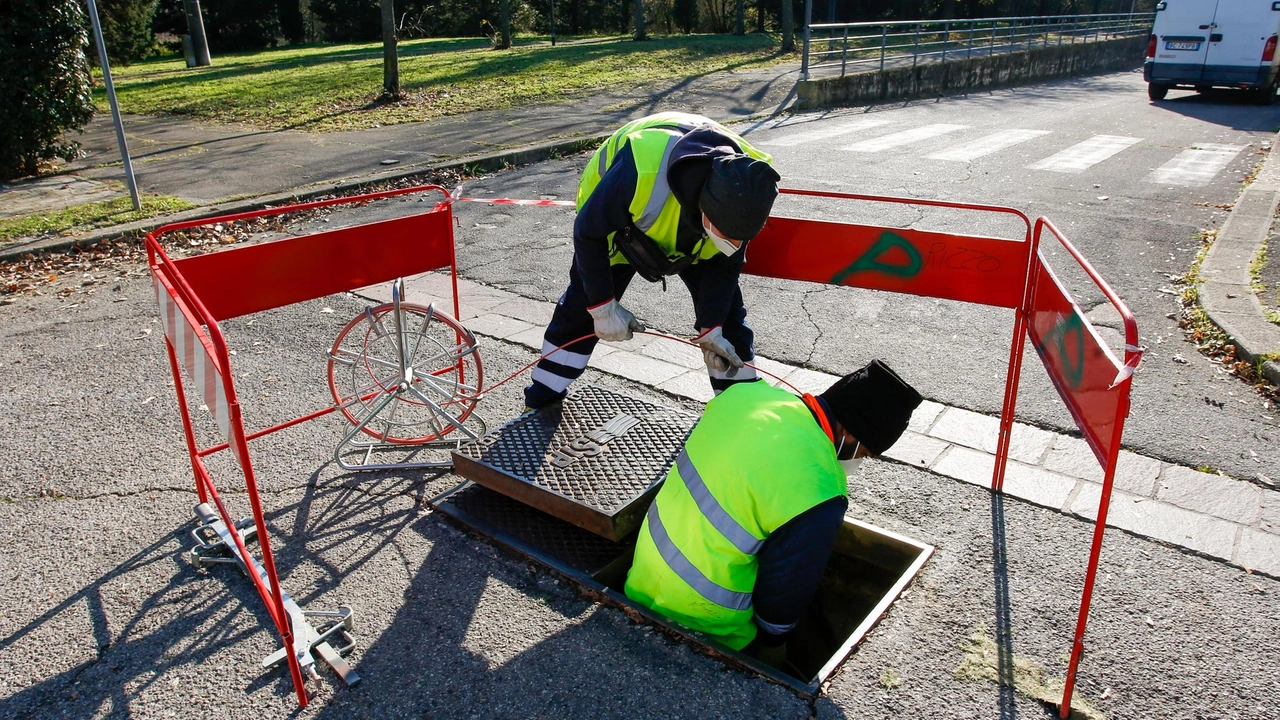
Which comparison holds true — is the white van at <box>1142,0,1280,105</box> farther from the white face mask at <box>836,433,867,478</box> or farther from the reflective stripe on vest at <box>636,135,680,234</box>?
the white face mask at <box>836,433,867,478</box>

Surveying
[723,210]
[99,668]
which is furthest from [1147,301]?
[99,668]

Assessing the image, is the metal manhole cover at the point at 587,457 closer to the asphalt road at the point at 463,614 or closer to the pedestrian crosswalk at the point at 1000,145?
the asphalt road at the point at 463,614

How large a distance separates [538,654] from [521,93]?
13.9m

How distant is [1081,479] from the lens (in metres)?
3.79

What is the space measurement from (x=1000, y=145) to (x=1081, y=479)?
9.39 m

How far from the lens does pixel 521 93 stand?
50.4ft

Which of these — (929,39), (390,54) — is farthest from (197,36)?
(929,39)

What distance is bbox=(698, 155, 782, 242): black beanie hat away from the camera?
2.90 m

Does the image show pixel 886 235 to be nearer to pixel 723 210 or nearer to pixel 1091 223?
pixel 723 210

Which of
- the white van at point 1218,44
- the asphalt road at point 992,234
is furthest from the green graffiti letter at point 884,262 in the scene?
the white van at point 1218,44

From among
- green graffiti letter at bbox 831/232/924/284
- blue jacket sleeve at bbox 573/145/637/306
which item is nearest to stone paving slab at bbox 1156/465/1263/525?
green graffiti letter at bbox 831/232/924/284

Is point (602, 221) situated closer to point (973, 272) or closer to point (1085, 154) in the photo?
point (973, 272)

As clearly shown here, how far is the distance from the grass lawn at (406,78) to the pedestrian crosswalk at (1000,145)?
16.1 ft

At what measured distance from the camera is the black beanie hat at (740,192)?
2900 millimetres
